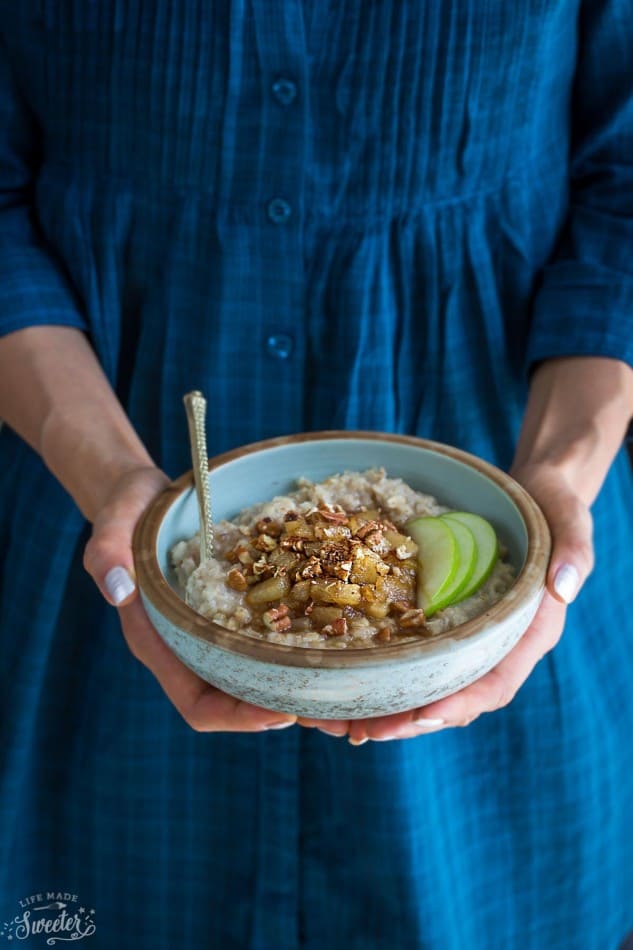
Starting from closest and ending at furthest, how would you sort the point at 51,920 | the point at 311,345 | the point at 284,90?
the point at 284,90 → the point at 311,345 → the point at 51,920

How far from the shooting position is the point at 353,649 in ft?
3.14

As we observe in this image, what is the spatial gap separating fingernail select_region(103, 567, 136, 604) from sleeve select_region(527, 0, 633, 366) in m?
0.75

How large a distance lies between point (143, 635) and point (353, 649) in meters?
0.34

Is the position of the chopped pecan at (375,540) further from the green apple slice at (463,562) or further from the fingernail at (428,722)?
the fingernail at (428,722)

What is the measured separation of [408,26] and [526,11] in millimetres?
176

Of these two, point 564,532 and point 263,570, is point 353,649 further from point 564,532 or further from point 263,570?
point 564,532

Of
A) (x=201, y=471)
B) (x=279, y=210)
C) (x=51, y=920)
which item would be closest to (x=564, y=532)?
(x=201, y=471)

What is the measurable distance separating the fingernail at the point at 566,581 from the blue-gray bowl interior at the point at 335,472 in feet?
0.41

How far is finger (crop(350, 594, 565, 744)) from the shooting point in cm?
107

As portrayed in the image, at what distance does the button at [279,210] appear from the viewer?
4.65 ft

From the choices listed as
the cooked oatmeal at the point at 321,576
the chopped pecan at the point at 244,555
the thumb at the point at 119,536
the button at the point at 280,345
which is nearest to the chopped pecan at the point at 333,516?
the cooked oatmeal at the point at 321,576

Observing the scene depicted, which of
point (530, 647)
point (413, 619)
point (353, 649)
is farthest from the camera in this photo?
point (530, 647)

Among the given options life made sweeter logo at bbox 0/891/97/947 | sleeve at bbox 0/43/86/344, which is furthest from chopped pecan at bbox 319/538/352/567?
life made sweeter logo at bbox 0/891/97/947

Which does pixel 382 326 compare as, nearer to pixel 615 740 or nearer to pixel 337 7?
pixel 337 7
